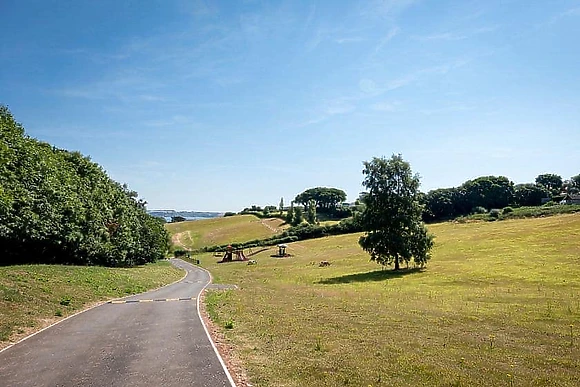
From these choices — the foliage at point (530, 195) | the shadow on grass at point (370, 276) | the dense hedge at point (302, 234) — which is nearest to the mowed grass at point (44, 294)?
the shadow on grass at point (370, 276)

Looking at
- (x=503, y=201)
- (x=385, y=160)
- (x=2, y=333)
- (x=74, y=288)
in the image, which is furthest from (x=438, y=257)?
(x=503, y=201)

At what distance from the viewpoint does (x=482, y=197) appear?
14488 centimetres

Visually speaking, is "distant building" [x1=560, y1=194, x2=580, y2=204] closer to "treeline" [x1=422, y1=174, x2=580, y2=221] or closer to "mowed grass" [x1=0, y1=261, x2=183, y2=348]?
"treeline" [x1=422, y1=174, x2=580, y2=221]

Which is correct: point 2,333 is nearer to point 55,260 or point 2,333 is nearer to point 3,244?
point 3,244

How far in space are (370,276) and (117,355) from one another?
131 ft

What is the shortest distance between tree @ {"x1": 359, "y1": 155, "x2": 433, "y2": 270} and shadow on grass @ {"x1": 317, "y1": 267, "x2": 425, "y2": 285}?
2.12 metres

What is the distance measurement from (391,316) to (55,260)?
4163cm

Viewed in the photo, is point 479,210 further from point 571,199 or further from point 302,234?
point 302,234

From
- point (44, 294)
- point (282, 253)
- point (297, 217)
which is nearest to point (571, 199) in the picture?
point (297, 217)

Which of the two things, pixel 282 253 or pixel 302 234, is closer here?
pixel 282 253

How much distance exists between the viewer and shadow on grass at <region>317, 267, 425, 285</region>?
47.8m

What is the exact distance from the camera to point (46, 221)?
1757 inches

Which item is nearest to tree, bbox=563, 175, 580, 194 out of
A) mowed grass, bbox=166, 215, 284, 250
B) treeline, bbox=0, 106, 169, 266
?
mowed grass, bbox=166, 215, 284, 250

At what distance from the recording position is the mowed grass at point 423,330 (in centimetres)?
1262
